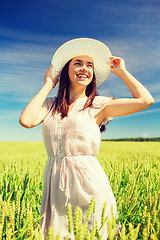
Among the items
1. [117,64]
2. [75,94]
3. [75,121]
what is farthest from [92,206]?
[117,64]

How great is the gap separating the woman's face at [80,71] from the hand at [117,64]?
0.73 ft

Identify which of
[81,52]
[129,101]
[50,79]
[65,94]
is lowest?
Answer: [129,101]

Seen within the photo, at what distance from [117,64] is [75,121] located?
706 mm

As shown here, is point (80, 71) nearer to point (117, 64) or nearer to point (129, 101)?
point (117, 64)

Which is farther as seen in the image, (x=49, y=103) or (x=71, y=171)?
(x=49, y=103)

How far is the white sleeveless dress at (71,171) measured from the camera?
167cm

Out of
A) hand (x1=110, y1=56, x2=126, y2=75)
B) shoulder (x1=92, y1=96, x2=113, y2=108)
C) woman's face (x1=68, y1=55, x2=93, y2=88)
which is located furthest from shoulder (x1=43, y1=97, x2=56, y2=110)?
hand (x1=110, y1=56, x2=126, y2=75)

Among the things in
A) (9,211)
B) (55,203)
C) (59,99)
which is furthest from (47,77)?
(9,211)

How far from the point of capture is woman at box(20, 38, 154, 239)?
5.52 ft

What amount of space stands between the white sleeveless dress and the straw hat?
56 cm

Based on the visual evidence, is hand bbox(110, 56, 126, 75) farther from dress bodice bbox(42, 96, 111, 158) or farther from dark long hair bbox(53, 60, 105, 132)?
dress bodice bbox(42, 96, 111, 158)

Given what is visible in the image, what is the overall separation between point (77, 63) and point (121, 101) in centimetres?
54

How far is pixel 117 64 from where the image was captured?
2.07m

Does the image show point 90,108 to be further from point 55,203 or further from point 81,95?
point 55,203
